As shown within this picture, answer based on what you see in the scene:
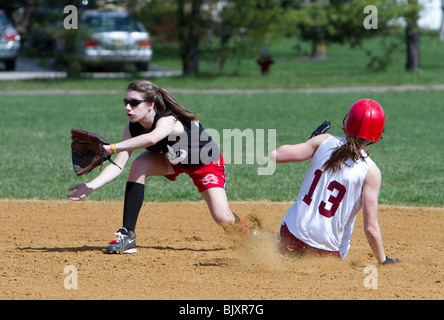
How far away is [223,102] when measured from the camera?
1886 centimetres

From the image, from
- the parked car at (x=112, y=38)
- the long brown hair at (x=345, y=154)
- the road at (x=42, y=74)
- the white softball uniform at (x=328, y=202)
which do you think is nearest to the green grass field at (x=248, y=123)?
the parked car at (x=112, y=38)

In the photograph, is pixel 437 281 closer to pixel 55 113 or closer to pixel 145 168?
pixel 145 168

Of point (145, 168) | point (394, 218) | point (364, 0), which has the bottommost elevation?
point (394, 218)

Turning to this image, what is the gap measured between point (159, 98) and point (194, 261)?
1354 mm

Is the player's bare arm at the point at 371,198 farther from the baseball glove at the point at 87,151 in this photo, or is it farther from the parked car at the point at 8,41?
the parked car at the point at 8,41

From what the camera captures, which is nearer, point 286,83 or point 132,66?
point 286,83

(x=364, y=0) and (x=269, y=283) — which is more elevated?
(x=364, y=0)

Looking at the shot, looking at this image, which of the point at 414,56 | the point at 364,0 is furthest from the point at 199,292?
the point at 414,56

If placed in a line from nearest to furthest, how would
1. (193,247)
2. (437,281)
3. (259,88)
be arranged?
(437,281)
(193,247)
(259,88)

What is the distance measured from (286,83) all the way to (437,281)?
62.1 ft

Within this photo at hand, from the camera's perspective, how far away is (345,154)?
4.77 meters

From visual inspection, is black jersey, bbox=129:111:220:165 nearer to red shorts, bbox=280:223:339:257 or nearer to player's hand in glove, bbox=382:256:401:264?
red shorts, bbox=280:223:339:257

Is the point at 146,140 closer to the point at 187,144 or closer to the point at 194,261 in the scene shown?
the point at 187,144

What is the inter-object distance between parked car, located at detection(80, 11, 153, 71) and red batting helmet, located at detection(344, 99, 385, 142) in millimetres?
19576
